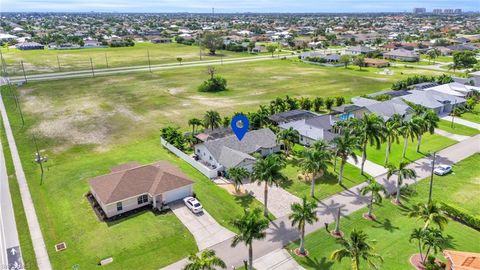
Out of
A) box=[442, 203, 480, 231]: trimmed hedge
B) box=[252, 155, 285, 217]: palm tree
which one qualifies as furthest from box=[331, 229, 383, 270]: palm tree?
box=[442, 203, 480, 231]: trimmed hedge

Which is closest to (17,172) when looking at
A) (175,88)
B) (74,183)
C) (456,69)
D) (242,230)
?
(74,183)

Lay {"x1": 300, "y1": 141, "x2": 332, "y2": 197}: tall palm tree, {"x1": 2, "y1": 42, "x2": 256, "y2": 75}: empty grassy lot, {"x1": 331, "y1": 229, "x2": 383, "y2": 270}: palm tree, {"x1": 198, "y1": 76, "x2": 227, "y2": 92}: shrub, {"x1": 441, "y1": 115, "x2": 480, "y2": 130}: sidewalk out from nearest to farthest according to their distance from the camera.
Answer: {"x1": 331, "y1": 229, "x2": 383, "y2": 270}: palm tree < {"x1": 300, "y1": 141, "x2": 332, "y2": 197}: tall palm tree < {"x1": 441, "y1": 115, "x2": 480, "y2": 130}: sidewalk < {"x1": 198, "y1": 76, "x2": 227, "y2": 92}: shrub < {"x1": 2, "y1": 42, "x2": 256, "y2": 75}: empty grassy lot

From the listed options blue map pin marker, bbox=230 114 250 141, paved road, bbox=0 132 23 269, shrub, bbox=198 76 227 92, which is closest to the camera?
paved road, bbox=0 132 23 269

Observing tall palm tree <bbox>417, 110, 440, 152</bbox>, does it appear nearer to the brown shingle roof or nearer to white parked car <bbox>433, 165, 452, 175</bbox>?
white parked car <bbox>433, 165, 452, 175</bbox>

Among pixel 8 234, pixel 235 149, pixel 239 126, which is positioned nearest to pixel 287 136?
pixel 239 126

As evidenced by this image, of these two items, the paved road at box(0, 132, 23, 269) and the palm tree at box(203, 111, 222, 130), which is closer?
the paved road at box(0, 132, 23, 269)

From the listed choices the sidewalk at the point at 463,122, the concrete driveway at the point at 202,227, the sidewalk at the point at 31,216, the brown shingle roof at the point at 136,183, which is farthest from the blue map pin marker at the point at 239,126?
the sidewalk at the point at 463,122

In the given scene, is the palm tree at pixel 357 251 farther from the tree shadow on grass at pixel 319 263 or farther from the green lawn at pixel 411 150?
the green lawn at pixel 411 150
